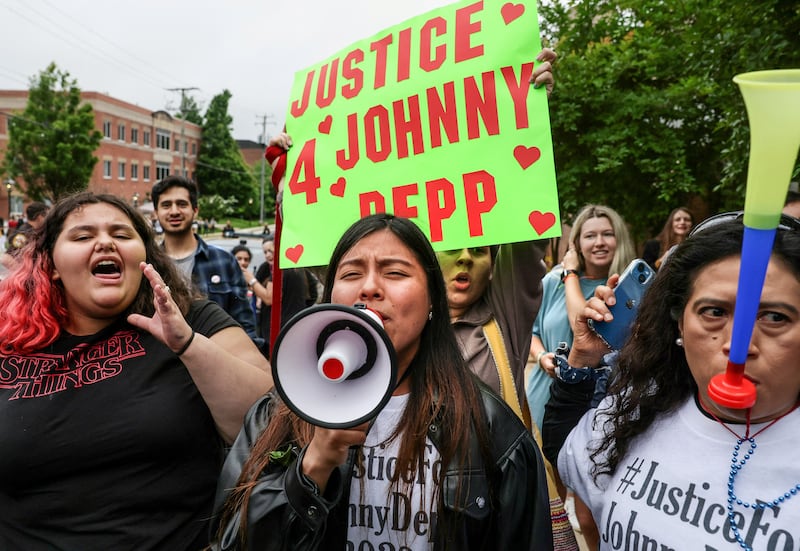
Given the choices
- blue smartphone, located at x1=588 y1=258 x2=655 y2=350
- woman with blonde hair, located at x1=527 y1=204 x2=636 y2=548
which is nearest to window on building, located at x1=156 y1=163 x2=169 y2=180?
woman with blonde hair, located at x1=527 y1=204 x2=636 y2=548

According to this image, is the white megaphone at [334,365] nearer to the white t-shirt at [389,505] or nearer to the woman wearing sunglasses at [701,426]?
the white t-shirt at [389,505]

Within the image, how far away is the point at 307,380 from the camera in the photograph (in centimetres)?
122

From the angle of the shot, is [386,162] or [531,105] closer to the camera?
[531,105]

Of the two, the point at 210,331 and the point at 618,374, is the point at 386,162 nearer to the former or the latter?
the point at 210,331

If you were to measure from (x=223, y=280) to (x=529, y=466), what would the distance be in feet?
10.2

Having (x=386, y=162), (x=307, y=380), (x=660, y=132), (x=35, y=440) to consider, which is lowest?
(x=35, y=440)

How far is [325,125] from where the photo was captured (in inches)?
101

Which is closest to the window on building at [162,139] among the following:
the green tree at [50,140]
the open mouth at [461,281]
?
the green tree at [50,140]

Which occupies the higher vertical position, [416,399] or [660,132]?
[660,132]

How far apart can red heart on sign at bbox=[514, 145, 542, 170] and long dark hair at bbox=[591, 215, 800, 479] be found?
61 cm

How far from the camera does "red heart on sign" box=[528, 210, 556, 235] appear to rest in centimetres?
199

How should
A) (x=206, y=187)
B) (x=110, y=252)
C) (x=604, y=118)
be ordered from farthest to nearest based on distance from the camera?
(x=206, y=187) < (x=604, y=118) < (x=110, y=252)

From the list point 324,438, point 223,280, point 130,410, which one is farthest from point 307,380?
point 223,280

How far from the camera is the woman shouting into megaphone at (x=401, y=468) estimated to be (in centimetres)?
136
